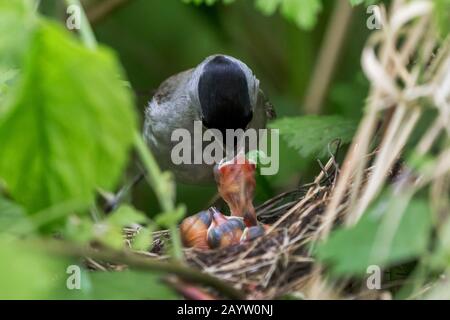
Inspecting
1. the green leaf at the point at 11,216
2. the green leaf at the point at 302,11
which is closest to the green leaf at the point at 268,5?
the green leaf at the point at 302,11

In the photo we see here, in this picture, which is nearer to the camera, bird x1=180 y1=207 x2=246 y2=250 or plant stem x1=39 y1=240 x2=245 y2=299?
plant stem x1=39 y1=240 x2=245 y2=299

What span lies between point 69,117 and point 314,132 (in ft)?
7.18

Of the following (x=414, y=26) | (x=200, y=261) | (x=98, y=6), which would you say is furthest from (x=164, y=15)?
(x=414, y=26)

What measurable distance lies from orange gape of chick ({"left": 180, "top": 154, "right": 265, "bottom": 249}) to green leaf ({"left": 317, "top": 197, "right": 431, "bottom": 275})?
131cm

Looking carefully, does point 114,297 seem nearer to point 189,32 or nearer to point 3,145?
point 3,145

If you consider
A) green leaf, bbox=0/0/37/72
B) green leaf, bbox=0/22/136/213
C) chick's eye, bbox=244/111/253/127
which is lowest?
Answer: green leaf, bbox=0/22/136/213

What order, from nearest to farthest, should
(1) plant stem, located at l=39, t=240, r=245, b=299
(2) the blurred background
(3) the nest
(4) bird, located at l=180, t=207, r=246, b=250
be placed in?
(1) plant stem, located at l=39, t=240, r=245, b=299 < (3) the nest < (4) bird, located at l=180, t=207, r=246, b=250 < (2) the blurred background

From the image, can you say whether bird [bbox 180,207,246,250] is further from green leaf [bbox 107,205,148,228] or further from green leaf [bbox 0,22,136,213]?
green leaf [bbox 0,22,136,213]

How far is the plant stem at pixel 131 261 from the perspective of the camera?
7.29 feet

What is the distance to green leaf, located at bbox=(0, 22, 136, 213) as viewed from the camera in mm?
2090

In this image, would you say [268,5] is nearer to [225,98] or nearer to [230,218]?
[230,218]

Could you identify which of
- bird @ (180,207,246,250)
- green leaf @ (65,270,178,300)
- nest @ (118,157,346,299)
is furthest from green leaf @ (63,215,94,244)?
bird @ (180,207,246,250)

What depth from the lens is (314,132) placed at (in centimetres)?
421

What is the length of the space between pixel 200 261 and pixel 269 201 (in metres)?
1.23
